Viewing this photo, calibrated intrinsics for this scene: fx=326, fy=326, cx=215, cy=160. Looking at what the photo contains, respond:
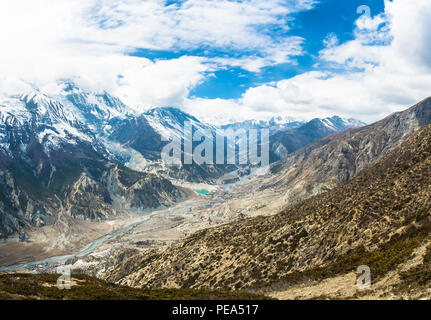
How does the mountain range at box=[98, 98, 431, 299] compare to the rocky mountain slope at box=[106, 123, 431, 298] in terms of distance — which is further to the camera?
the rocky mountain slope at box=[106, 123, 431, 298]

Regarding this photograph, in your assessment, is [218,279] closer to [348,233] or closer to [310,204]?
[348,233]

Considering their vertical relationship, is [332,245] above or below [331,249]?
above

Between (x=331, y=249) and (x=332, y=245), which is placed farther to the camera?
(x=332, y=245)

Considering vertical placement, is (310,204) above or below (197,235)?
above

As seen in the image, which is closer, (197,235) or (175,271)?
(175,271)

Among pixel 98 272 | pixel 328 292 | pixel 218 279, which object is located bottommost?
pixel 98 272

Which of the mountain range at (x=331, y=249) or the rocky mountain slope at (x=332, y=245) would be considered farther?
the rocky mountain slope at (x=332, y=245)
